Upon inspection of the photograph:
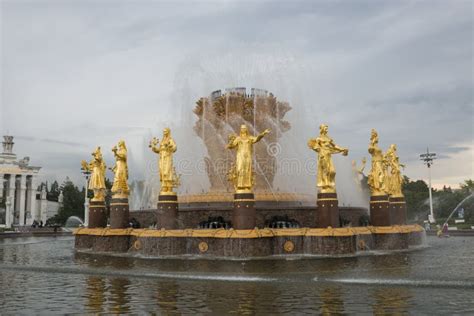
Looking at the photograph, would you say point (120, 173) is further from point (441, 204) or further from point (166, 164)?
point (441, 204)

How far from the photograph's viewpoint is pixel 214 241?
61.7ft

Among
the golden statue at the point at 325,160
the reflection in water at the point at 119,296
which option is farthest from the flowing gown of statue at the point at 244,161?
the reflection in water at the point at 119,296

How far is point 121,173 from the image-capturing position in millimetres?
23562

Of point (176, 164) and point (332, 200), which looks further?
point (176, 164)

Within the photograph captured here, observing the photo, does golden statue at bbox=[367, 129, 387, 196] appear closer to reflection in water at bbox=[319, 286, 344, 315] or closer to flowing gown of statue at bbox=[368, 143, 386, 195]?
flowing gown of statue at bbox=[368, 143, 386, 195]

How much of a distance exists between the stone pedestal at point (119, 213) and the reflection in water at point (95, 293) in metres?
8.83

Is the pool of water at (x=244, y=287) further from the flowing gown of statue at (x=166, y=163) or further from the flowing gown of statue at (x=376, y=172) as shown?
the flowing gown of statue at (x=376, y=172)

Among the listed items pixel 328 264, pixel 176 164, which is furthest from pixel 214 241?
pixel 176 164

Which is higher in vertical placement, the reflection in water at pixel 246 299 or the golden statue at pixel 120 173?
the golden statue at pixel 120 173

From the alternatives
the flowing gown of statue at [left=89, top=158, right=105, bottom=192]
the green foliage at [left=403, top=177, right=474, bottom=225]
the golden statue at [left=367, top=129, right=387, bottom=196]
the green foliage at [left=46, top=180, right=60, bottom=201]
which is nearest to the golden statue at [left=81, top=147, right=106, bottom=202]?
the flowing gown of statue at [left=89, top=158, right=105, bottom=192]

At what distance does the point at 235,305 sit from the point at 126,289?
3.45 m

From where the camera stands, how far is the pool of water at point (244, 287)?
927cm

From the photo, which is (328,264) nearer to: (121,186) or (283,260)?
(283,260)

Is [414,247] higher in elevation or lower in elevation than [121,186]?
lower
